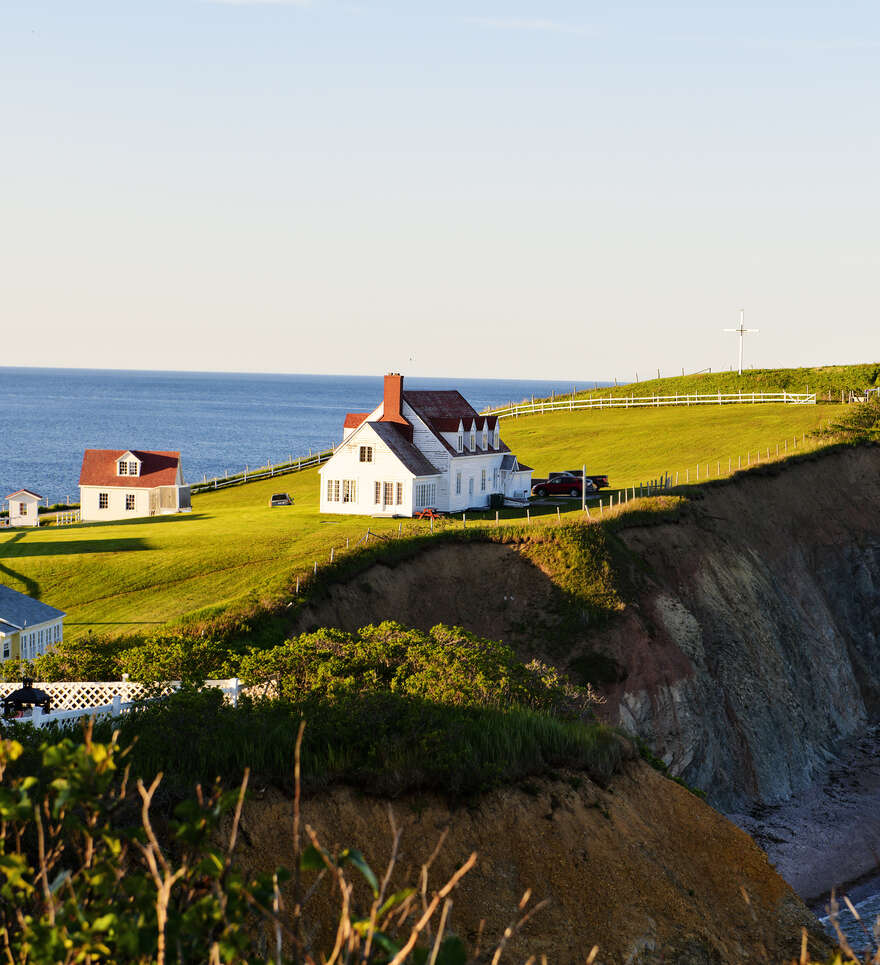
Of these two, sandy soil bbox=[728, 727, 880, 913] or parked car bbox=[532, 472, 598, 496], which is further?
parked car bbox=[532, 472, 598, 496]

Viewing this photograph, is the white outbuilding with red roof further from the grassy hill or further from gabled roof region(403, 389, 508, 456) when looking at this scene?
the grassy hill

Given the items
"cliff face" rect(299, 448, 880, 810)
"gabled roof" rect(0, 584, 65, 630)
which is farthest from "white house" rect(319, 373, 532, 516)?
"gabled roof" rect(0, 584, 65, 630)

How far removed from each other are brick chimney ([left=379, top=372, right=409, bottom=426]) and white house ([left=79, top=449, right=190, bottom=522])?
55.8 feet

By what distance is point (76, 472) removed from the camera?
170875 mm

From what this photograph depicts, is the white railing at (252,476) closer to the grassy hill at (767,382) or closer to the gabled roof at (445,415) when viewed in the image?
the gabled roof at (445,415)

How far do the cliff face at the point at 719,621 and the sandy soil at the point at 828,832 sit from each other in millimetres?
1199

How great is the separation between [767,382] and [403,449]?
7453cm

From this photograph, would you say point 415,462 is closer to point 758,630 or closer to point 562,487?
point 562,487

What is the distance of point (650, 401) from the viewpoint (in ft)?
409

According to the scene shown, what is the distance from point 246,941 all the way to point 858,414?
94.9 meters

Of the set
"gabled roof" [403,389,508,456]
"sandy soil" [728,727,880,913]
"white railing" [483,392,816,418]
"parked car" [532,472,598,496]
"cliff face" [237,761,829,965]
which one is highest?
"white railing" [483,392,816,418]

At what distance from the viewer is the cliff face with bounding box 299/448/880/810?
49312 millimetres

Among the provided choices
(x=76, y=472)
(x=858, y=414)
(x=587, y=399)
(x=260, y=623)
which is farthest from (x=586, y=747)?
(x=76, y=472)

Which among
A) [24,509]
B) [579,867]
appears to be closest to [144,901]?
[579,867]
